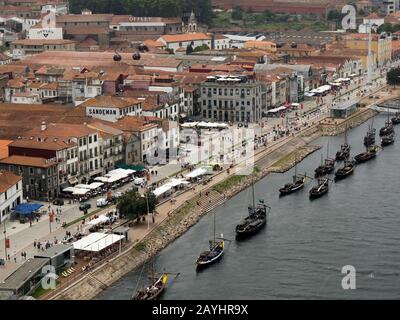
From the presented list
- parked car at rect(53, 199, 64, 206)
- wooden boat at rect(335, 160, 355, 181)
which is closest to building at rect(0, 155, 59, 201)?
parked car at rect(53, 199, 64, 206)

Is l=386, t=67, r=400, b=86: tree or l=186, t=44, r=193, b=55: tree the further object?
l=186, t=44, r=193, b=55: tree

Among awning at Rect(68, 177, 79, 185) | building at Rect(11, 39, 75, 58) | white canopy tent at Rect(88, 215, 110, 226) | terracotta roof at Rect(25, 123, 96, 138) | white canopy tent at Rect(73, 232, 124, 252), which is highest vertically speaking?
building at Rect(11, 39, 75, 58)

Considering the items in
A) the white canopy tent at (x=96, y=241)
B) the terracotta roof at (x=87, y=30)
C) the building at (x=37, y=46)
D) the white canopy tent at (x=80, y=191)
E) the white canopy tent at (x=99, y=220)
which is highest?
the terracotta roof at (x=87, y=30)

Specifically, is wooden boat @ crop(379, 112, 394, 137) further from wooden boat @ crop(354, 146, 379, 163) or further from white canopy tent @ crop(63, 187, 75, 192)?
white canopy tent @ crop(63, 187, 75, 192)

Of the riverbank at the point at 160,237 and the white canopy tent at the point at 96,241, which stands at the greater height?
the white canopy tent at the point at 96,241

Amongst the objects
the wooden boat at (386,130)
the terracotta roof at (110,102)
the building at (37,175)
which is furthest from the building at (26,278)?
the wooden boat at (386,130)

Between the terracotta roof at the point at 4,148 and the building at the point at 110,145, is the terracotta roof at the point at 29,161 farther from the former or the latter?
the building at the point at 110,145
